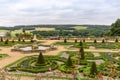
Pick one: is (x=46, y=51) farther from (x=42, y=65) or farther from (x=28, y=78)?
(x=28, y=78)

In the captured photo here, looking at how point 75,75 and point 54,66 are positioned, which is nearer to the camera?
point 75,75

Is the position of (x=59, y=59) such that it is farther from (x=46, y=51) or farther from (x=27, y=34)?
(x=27, y=34)

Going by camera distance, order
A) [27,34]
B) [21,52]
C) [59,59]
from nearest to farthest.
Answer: [59,59] → [21,52] → [27,34]

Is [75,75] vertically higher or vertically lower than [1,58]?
higher

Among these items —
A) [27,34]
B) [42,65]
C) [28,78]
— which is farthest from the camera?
[27,34]

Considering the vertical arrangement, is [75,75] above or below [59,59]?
above

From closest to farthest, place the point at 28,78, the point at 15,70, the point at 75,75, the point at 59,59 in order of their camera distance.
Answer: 1. the point at 75,75
2. the point at 28,78
3. the point at 15,70
4. the point at 59,59

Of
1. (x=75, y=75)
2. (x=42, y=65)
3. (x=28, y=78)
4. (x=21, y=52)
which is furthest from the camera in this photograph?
(x=21, y=52)

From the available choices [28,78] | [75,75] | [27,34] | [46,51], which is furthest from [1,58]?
[27,34]

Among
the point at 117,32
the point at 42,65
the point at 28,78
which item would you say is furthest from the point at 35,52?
the point at 117,32
